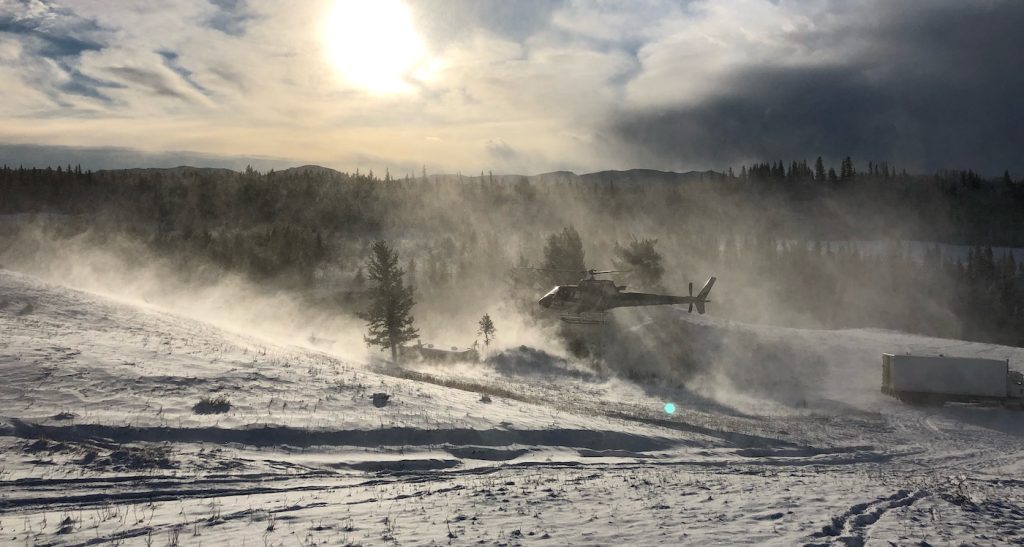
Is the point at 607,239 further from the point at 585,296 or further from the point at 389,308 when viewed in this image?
the point at 585,296

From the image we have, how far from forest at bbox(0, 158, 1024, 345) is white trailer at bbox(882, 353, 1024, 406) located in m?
29.9

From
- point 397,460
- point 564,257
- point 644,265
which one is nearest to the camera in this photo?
point 397,460

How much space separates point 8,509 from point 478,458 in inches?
432

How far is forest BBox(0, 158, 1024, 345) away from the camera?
10269 cm

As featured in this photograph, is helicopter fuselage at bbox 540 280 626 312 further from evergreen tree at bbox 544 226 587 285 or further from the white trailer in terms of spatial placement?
evergreen tree at bbox 544 226 587 285

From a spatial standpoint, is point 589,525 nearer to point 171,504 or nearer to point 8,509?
point 171,504

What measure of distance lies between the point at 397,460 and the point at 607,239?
14009cm

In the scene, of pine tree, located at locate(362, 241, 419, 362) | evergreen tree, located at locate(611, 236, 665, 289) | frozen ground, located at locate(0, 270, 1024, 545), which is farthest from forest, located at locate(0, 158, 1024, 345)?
frozen ground, located at locate(0, 270, 1024, 545)

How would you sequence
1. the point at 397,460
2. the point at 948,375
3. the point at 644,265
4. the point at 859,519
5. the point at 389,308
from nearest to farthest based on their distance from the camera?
the point at 859,519, the point at 397,460, the point at 948,375, the point at 389,308, the point at 644,265

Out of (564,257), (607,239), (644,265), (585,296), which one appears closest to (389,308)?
(564,257)

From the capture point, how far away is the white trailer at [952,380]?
34.8 m

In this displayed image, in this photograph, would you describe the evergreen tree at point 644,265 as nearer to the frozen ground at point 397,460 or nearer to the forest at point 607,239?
the forest at point 607,239

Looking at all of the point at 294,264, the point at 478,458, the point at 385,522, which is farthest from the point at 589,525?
the point at 294,264

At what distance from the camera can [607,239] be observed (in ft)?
506
